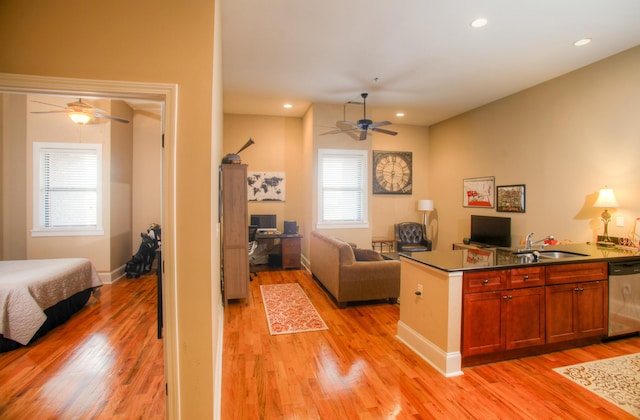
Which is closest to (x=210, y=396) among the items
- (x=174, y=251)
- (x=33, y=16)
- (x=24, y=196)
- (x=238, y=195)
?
(x=174, y=251)

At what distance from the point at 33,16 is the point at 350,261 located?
3537 mm

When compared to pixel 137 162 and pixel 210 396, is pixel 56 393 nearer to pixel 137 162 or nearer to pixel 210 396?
pixel 210 396

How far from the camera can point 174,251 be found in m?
1.75

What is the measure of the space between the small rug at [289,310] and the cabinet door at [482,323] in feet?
5.00

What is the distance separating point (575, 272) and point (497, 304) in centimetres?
94

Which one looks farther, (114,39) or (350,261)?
(350,261)

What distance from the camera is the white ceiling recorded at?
2951 mm

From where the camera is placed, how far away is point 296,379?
8.30 feet

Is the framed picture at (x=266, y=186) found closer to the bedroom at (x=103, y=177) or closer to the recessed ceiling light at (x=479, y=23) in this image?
the bedroom at (x=103, y=177)

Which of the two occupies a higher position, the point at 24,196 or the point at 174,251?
the point at 24,196

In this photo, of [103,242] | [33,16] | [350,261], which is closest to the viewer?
[33,16]

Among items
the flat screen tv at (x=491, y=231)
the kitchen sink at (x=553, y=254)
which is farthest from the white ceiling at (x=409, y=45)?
the kitchen sink at (x=553, y=254)

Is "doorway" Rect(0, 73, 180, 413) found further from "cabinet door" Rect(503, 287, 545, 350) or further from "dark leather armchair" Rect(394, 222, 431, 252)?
"dark leather armchair" Rect(394, 222, 431, 252)

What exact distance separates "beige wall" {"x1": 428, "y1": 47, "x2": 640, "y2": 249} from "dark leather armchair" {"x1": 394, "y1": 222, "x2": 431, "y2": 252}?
42.0 inches
